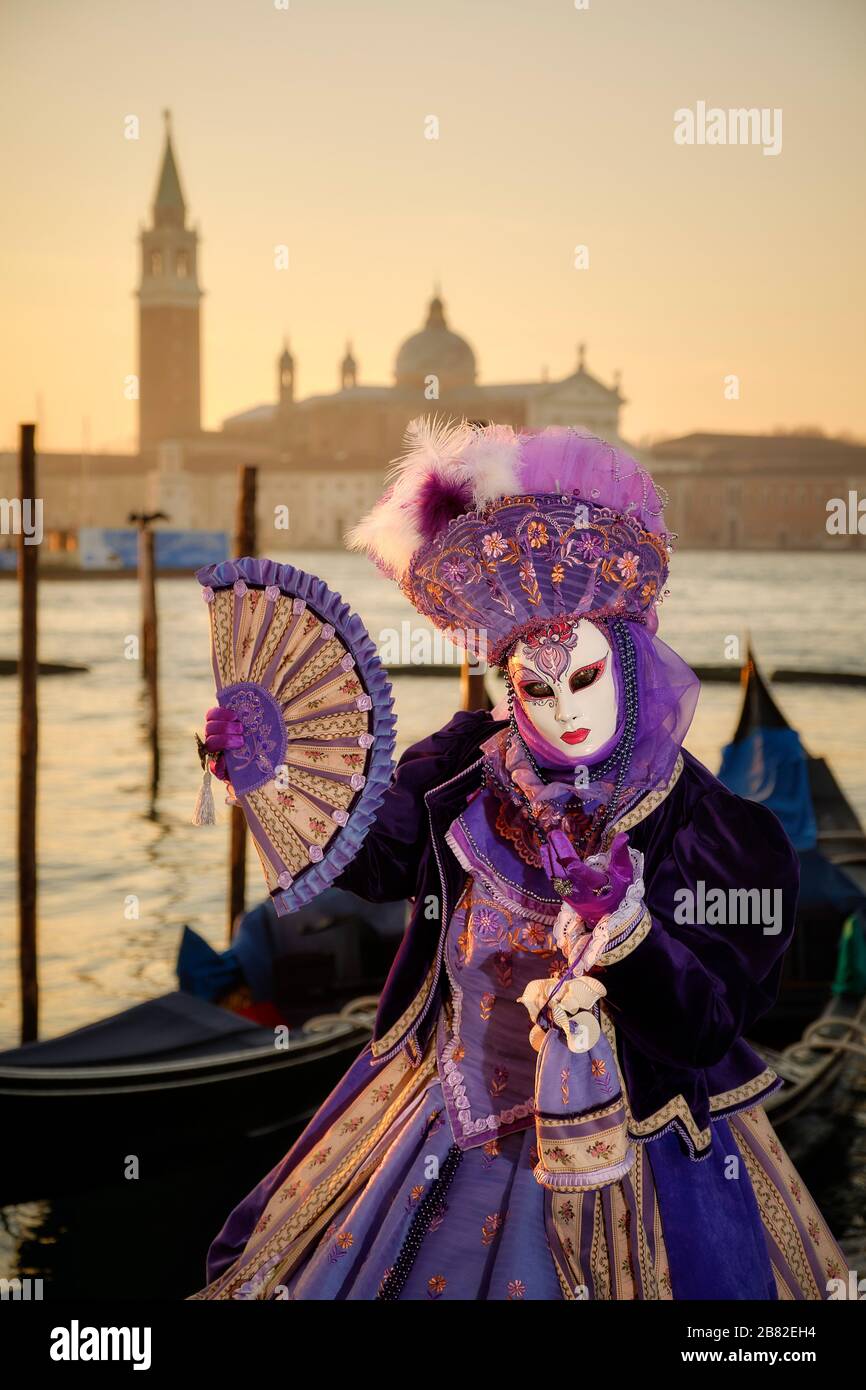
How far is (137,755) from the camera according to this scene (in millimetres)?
22562

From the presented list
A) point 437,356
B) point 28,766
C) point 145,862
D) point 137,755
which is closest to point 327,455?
point 437,356

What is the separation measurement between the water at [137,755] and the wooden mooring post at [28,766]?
39.9 inches

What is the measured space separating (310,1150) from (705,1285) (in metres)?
0.56

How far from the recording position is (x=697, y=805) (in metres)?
2.05

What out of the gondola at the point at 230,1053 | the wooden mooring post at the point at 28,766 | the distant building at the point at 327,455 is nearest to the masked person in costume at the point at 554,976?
the gondola at the point at 230,1053

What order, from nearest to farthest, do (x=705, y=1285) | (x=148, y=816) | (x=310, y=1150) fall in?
(x=705, y=1285), (x=310, y=1150), (x=148, y=816)

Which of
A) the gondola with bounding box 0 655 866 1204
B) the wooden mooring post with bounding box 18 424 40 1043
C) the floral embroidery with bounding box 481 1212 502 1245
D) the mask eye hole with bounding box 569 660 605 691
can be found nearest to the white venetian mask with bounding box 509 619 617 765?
the mask eye hole with bounding box 569 660 605 691

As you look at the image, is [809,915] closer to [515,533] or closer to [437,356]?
[515,533]

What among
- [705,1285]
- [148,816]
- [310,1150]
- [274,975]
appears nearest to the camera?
[705,1285]

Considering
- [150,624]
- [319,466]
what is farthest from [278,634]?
[319,466]

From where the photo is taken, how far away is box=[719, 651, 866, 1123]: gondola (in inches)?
238

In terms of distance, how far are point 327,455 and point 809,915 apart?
7622 cm

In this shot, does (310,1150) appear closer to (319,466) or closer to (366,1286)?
(366,1286)
